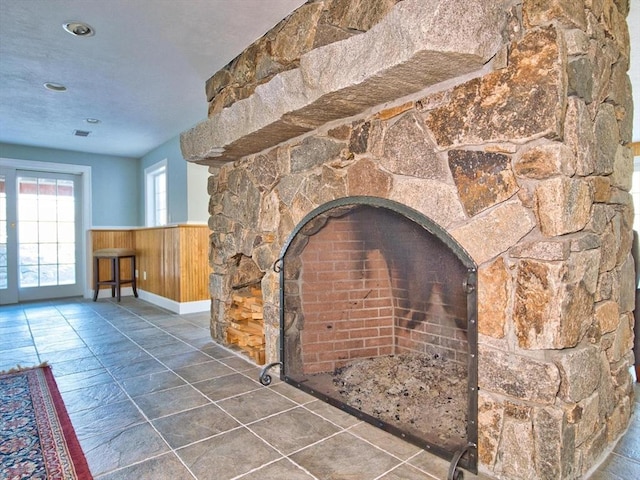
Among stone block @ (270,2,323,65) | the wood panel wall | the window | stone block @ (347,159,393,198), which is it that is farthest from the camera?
the window

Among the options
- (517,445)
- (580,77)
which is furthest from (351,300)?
(580,77)

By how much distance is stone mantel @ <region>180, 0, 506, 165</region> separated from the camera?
49.3 inches

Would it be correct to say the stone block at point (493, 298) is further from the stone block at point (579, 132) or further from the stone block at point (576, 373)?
the stone block at point (579, 132)

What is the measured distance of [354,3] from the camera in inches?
69.8

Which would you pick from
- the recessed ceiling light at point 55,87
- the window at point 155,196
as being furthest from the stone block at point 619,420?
the window at point 155,196

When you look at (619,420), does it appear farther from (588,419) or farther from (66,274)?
(66,274)

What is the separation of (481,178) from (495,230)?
19 centimetres

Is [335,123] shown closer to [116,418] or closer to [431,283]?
[431,283]

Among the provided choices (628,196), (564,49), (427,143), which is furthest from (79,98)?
(628,196)

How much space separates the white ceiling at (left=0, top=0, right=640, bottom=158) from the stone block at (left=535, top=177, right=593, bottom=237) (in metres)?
1.59

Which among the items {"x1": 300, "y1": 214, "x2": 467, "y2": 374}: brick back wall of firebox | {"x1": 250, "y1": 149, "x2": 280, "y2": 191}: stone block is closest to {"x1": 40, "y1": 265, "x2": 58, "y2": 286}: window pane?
{"x1": 250, "y1": 149, "x2": 280, "y2": 191}: stone block

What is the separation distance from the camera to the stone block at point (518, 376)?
4.12 ft

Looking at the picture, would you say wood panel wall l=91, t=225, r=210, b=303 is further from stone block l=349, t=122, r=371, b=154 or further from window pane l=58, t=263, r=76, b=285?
stone block l=349, t=122, r=371, b=154

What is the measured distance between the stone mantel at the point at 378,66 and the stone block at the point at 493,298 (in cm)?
70
